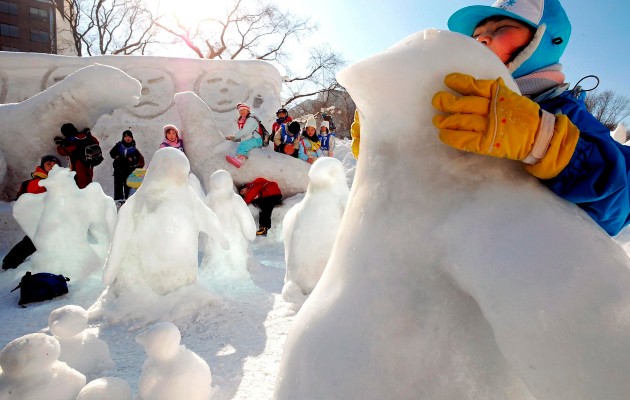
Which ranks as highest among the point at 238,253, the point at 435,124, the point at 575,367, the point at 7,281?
the point at 435,124

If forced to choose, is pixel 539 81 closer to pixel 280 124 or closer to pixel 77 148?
pixel 77 148

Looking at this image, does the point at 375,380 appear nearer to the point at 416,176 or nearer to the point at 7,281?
the point at 416,176

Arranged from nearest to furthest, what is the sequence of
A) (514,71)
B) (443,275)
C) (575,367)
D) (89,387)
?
1. (575,367)
2. (443,275)
3. (514,71)
4. (89,387)

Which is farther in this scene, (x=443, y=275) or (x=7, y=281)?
(x=7, y=281)

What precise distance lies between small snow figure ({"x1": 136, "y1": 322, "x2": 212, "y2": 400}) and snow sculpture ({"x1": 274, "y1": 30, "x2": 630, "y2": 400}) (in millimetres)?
1001

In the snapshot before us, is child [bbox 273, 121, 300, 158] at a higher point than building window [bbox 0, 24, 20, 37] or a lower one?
lower

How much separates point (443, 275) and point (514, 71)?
25.1 inches

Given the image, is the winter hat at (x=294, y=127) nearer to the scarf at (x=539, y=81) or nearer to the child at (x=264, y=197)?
the child at (x=264, y=197)

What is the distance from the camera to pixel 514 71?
1.09 metres

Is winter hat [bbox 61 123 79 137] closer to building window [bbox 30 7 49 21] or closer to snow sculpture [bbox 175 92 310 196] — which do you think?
snow sculpture [bbox 175 92 310 196]

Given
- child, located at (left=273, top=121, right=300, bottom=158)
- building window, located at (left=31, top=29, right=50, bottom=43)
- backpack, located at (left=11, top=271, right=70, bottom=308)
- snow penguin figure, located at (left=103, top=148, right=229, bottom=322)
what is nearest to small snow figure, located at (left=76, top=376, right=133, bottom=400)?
snow penguin figure, located at (left=103, top=148, right=229, bottom=322)

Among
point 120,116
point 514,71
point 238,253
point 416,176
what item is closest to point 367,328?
point 416,176

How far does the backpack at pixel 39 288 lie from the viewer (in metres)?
3.48

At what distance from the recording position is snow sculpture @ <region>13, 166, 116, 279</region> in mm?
4094
